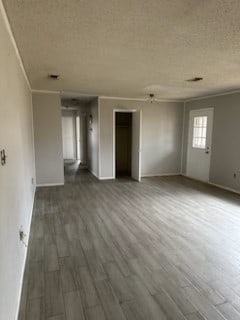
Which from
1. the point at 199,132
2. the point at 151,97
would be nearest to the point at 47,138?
the point at 151,97

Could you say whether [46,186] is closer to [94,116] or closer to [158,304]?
[94,116]

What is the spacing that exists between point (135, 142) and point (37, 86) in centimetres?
296

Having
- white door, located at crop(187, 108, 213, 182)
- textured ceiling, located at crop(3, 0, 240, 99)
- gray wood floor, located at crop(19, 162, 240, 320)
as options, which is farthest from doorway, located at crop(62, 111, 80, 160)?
textured ceiling, located at crop(3, 0, 240, 99)

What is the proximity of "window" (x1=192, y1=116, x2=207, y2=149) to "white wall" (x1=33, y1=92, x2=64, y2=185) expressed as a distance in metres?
3.91

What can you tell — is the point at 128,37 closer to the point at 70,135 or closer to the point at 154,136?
the point at 154,136

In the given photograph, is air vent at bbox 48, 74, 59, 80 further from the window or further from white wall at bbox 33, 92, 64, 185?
the window

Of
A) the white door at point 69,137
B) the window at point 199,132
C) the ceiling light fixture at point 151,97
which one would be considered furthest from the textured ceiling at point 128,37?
the white door at point 69,137

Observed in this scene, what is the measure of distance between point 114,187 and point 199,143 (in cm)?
288

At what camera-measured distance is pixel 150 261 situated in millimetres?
2473

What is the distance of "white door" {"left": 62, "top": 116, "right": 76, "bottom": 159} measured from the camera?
10086 millimetres

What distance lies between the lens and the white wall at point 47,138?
531cm

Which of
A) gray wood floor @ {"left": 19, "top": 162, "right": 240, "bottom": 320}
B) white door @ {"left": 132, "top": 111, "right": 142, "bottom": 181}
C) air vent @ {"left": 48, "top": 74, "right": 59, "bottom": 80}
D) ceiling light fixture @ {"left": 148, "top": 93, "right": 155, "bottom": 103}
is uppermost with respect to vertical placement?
ceiling light fixture @ {"left": 148, "top": 93, "right": 155, "bottom": 103}

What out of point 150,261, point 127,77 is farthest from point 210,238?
point 127,77

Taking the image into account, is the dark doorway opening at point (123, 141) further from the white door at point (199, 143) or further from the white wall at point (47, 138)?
the white wall at point (47, 138)
